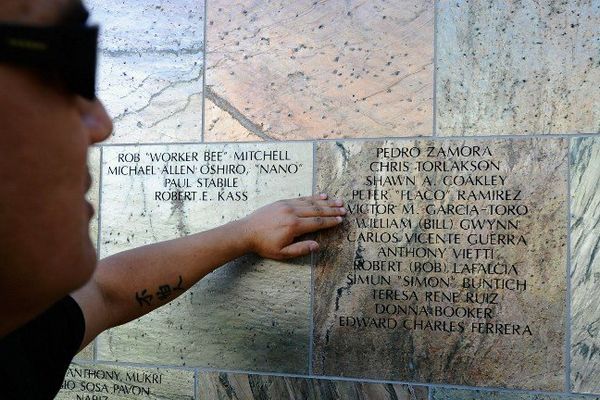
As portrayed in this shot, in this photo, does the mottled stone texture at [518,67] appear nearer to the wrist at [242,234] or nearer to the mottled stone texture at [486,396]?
the wrist at [242,234]

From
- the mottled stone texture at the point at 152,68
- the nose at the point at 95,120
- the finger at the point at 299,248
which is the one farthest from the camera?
the mottled stone texture at the point at 152,68

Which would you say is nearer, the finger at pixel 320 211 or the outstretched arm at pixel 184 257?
the outstretched arm at pixel 184 257

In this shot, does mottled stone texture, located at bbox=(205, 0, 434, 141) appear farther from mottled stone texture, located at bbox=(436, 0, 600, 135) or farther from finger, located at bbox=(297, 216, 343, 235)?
finger, located at bbox=(297, 216, 343, 235)

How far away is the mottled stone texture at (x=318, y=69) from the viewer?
436cm

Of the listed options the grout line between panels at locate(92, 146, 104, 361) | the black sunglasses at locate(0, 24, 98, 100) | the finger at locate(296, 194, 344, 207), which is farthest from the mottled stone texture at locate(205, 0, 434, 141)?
the black sunglasses at locate(0, 24, 98, 100)

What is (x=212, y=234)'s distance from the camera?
13.4 feet

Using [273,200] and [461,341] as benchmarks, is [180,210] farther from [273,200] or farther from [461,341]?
[461,341]

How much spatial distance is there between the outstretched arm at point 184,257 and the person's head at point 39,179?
152 cm

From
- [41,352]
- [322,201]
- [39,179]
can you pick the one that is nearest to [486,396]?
[322,201]

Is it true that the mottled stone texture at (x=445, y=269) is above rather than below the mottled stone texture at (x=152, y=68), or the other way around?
below

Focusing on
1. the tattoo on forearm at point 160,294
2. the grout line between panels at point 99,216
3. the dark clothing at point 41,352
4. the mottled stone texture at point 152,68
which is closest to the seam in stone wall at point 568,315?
the tattoo on forearm at point 160,294

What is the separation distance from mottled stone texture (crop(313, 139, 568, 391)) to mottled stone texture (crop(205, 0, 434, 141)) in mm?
211

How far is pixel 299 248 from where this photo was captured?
4262 millimetres

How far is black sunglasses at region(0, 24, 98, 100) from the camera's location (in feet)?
4.64
